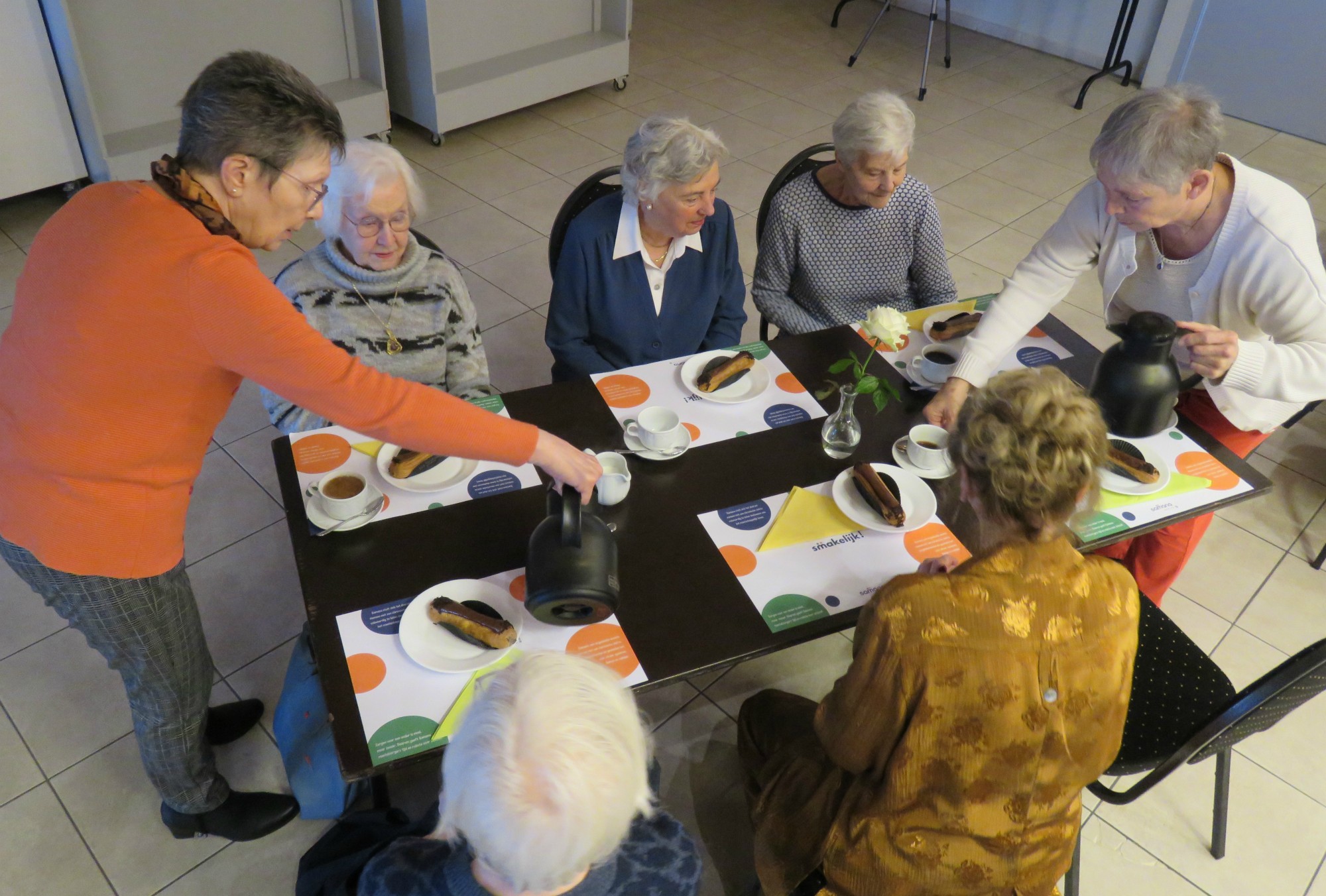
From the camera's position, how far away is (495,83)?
496 cm

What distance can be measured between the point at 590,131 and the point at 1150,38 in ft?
12.1

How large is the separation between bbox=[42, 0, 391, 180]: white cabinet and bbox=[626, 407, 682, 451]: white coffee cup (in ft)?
9.79

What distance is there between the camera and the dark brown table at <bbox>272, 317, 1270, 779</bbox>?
162 cm

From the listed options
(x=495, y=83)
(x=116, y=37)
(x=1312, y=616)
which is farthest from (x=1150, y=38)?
(x=116, y=37)

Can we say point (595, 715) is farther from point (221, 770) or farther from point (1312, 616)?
point (1312, 616)

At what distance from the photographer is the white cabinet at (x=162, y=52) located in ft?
12.7

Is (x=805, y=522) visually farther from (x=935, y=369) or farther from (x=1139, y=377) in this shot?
(x=1139, y=377)

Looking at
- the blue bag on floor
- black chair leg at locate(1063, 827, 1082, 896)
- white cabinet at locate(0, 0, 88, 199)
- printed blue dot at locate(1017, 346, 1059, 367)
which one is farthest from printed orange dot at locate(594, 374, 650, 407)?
white cabinet at locate(0, 0, 88, 199)

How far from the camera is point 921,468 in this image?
2037 millimetres

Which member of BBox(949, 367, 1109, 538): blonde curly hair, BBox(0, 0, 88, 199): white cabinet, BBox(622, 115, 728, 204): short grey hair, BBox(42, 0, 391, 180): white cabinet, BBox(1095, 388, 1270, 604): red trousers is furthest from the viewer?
BBox(42, 0, 391, 180): white cabinet

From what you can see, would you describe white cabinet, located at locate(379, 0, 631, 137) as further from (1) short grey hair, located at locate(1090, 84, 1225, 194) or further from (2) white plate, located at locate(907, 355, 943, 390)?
(1) short grey hair, located at locate(1090, 84, 1225, 194)

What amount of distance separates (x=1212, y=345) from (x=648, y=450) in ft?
4.02

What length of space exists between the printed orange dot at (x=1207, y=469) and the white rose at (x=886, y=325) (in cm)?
69

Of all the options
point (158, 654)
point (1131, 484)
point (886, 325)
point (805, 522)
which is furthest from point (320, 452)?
point (1131, 484)
